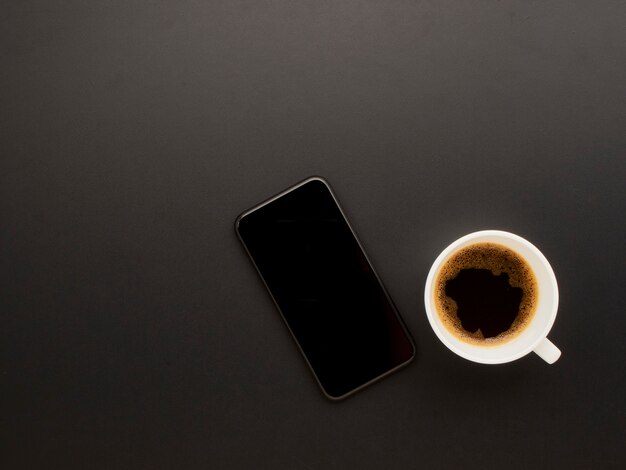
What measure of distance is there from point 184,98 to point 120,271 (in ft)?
0.74

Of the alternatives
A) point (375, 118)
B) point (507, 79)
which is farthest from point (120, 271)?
point (507, 79)

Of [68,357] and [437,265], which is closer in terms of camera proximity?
[437,265]

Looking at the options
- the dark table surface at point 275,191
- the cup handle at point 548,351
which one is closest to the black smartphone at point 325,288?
the dark table surface at point 275,191

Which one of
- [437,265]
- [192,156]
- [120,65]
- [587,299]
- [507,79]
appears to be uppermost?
[120,65]

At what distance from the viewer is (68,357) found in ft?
2.29

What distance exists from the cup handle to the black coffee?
0.03m

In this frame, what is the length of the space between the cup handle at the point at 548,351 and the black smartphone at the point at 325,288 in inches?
5.6

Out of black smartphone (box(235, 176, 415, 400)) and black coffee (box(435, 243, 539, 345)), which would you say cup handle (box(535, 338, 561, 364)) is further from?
black smartphone (box(235, 176, 415, 400))

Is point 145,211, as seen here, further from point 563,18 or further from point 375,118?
point 563,18

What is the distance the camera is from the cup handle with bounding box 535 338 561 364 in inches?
23.7

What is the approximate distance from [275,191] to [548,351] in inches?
13.9

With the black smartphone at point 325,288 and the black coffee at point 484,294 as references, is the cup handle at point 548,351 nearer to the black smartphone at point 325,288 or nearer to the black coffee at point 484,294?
the black coffee at point 484,294

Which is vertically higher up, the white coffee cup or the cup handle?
the white coffee cup

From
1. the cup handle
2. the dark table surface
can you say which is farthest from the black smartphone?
the cup handle
